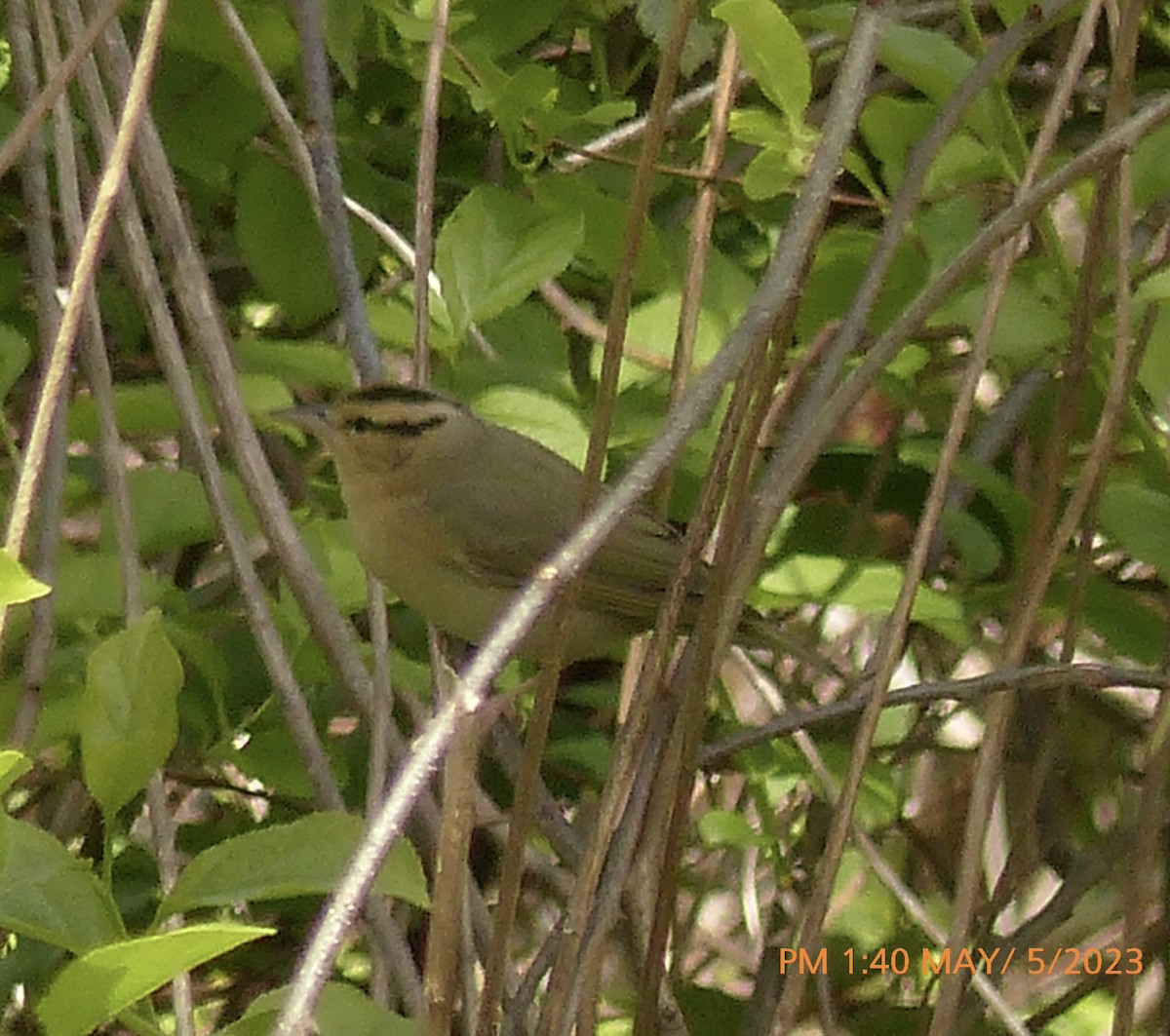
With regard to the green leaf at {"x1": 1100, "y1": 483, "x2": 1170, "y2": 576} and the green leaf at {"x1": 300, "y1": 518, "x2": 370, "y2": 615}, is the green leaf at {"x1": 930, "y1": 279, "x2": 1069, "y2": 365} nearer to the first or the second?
the green leaf at {"x1": 1100, "y1": 483, "x2": 1170, "y2": 576}

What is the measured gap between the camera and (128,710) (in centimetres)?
116

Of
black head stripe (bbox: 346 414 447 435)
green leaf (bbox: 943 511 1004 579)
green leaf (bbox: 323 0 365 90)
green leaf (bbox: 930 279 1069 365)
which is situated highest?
green leaf (bbox: 323 0 365 90)

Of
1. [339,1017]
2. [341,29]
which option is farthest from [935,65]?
[339,1017]

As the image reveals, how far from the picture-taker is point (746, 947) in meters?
3.13

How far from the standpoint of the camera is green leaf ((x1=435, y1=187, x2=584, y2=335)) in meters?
1.75

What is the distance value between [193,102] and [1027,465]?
1177mm

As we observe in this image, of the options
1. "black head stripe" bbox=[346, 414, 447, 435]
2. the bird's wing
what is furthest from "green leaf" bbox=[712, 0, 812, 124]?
the bird's wing

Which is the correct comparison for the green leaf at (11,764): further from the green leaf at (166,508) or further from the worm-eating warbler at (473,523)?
the worm-eating warbler at (473,523)

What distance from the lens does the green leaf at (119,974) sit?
3.11 feet

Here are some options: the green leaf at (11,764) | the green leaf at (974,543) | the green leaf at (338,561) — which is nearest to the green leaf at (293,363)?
the green leaf at (338,561)

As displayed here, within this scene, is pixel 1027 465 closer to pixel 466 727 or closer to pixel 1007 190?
pixel 1007 190

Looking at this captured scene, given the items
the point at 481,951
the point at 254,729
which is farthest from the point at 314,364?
the point at 481,951

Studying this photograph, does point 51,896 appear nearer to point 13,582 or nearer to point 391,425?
point 13,582
